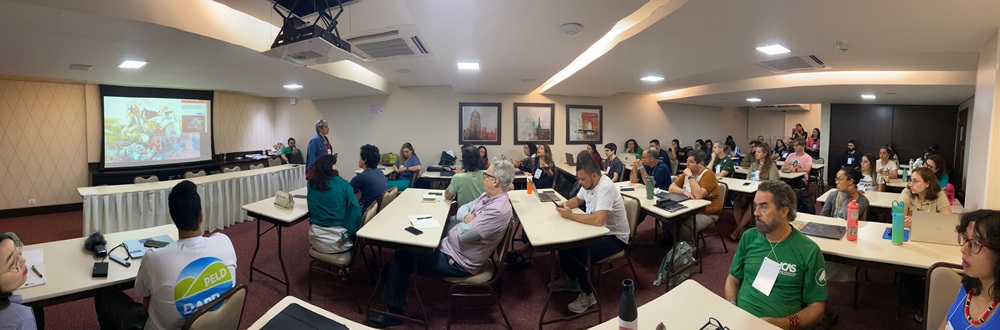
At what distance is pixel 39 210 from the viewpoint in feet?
22.7

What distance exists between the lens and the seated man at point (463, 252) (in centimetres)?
293

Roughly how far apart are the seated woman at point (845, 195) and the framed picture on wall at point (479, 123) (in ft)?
21.5

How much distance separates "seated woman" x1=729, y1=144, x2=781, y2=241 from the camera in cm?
523

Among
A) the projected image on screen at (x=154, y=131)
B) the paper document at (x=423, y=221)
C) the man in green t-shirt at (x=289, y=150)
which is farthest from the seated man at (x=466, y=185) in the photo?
the projected image on screen at (x=154, y=131)

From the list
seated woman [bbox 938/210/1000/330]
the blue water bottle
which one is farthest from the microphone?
the blue water bottle

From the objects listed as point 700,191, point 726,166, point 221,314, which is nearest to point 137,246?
point 221,314

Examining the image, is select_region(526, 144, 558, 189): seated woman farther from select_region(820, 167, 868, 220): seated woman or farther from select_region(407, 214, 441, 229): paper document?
select_region(820, 167, 868, 220): seated woman

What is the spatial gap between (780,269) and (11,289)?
131 inches

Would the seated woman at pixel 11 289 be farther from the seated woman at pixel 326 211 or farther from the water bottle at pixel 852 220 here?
the water bottle at pixel 852 220

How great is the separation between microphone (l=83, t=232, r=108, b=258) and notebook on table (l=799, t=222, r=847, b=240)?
4676 mm

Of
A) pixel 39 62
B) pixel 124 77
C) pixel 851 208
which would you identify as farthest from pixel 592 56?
pixel 124 77

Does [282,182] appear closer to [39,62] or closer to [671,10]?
[39,62]

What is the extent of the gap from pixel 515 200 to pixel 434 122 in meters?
5.36

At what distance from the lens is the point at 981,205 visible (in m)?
3.04
